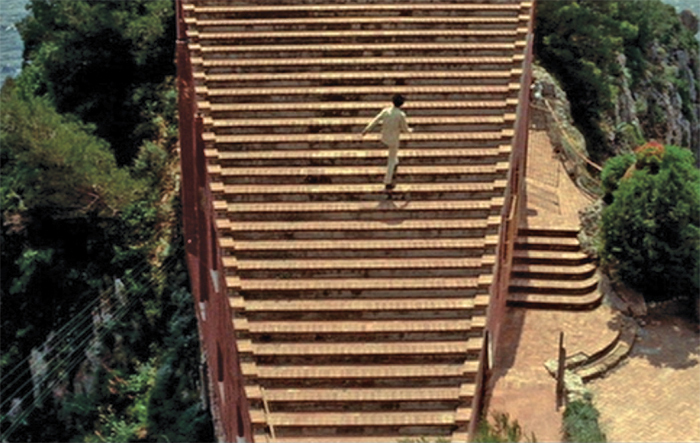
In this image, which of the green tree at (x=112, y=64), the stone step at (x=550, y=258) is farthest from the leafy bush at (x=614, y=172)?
the green tree at (x=112, y=64)

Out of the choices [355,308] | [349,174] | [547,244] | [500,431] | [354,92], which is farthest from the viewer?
[547,244]

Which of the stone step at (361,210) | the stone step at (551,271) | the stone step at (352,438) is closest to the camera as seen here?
the stone step at (352,438)

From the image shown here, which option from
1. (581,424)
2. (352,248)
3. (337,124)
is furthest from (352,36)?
(581,424)

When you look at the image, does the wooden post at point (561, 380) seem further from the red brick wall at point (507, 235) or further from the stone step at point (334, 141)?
the stone step at point (334, 141)

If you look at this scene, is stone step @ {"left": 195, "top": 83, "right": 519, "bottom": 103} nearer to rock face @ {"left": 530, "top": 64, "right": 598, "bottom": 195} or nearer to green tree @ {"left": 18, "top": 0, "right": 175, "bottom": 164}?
rock face @ {"left": 530, "top": 64, "right": 598, "bottom": 195}

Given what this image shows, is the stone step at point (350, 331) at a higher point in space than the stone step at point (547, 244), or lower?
higher

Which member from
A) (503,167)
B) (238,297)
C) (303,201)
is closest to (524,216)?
(503,167)

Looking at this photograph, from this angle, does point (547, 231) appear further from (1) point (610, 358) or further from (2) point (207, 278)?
(2) point (207, 278)
